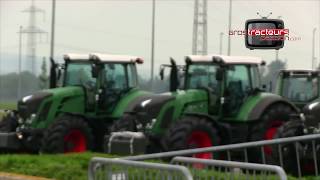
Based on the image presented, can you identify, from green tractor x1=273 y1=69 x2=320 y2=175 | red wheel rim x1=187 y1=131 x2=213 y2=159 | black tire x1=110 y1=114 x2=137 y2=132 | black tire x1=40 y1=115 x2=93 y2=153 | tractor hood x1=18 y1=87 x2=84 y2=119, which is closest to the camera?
green tractor x1=273 y1=69 x2=320 y2=175

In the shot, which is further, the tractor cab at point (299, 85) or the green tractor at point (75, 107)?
the tractor cab at point (299, 85)

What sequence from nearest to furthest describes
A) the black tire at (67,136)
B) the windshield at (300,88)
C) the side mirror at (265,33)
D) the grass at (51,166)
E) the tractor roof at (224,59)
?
the side mirror at (265,33) → the grass at (51,166) → the tractor roof at (224,59) → the black tire at (67,136) → the windshield at (300,88)

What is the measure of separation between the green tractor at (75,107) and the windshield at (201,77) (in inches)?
80.3

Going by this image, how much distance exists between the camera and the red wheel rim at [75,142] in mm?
14664

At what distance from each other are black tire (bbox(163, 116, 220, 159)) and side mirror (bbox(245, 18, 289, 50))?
6090 millimetres

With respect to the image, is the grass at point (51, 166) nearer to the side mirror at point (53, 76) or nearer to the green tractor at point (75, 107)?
the green tractor at point (75, 107)

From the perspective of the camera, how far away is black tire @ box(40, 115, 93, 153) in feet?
46.7

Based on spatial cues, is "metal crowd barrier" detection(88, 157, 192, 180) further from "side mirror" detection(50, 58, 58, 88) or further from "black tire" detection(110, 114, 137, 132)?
"side mirror" detection(50, 58, 58, 88)

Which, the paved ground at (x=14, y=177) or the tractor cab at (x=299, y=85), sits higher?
the tractor cab at (x=299, y=85)

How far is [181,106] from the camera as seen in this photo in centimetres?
1349

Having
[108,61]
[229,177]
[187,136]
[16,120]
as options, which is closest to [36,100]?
[16,120]

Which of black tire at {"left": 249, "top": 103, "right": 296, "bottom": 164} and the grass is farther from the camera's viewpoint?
black tire at {"left": 249, "top": 103, "right": 296, "bottom": 164}

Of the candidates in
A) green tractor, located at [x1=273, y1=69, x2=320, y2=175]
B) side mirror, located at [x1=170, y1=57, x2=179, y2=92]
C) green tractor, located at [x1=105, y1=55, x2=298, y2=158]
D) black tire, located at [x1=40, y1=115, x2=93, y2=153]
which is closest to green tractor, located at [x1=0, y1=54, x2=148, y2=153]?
black tire, located at [x1=40, y1=115, x2=93, y2=153]

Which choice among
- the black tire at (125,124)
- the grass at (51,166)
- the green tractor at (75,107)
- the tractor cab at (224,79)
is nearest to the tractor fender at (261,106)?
the tractor cab at (224,79)
